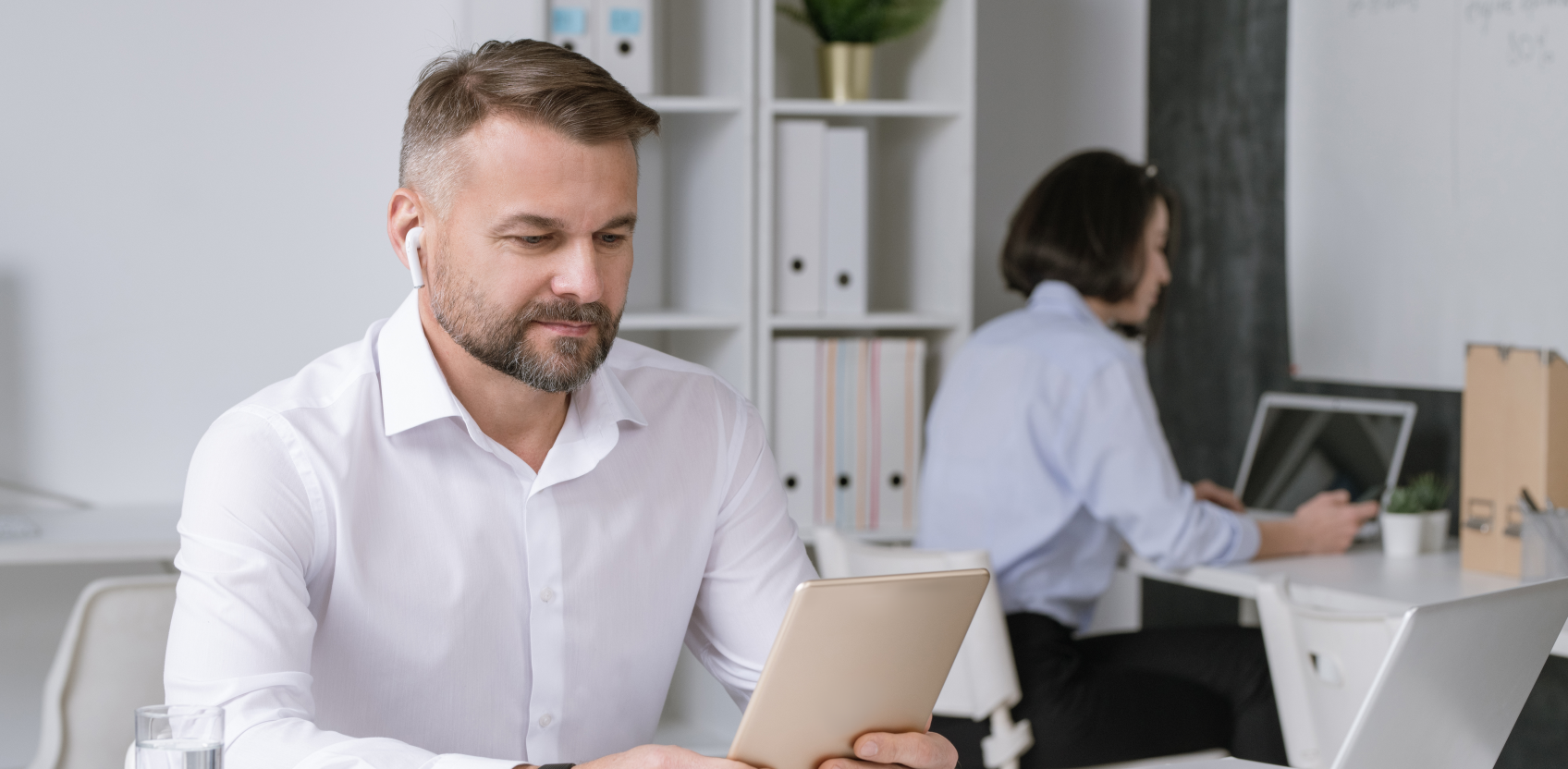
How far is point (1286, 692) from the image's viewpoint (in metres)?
1.81

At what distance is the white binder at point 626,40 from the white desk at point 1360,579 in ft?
4.22

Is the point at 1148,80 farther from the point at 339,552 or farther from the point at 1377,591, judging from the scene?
the point at 339,552

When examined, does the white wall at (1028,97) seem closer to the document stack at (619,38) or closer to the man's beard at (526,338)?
the document stack at (619,38)

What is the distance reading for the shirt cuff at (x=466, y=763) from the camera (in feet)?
3.53

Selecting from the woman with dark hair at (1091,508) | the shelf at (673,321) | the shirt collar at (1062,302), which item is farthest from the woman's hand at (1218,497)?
the shelf at (673,321)

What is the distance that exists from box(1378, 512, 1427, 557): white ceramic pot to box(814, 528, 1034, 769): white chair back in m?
0.74

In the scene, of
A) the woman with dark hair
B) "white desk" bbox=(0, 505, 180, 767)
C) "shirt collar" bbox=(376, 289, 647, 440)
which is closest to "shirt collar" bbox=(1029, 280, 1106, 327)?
the woman with dark hair

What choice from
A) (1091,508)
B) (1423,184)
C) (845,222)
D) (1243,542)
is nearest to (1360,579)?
(1243,542)

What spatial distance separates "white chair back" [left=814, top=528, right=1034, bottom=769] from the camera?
2090 mm

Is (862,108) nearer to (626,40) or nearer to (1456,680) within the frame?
(626,40)

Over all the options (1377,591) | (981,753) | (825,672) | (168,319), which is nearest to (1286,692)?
(1377,591)

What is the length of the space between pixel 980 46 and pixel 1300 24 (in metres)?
0.69

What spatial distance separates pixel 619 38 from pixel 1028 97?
108cm

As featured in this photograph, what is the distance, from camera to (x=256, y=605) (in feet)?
3.83
